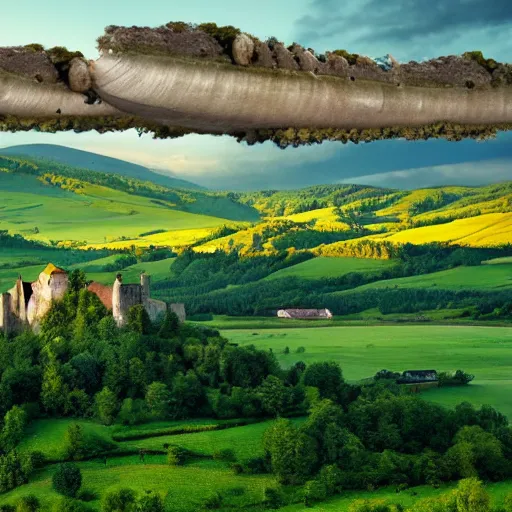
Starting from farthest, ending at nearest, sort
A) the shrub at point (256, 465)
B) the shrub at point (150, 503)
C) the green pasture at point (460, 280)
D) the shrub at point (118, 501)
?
the green pasture at point (460, 280) < the shrub at point (256, 465) < the shrub at point (118, 501) < the shrub at point (150, 503)

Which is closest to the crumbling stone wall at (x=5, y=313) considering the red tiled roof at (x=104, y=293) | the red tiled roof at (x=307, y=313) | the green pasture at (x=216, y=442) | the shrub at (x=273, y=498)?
the red tiled roof at (x=104, y=293)

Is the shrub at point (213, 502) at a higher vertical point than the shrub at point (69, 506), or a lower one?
lower

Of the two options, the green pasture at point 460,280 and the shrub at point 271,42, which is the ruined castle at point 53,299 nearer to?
the green pasture at point 460,280

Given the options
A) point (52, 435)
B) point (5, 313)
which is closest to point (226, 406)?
point (52, 435)

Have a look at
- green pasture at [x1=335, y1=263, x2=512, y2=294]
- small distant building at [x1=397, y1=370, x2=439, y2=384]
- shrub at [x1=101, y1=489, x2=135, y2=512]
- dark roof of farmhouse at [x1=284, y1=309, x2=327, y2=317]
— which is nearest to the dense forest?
shrub at [x1=101, y1=489, x2=135, y2=512]

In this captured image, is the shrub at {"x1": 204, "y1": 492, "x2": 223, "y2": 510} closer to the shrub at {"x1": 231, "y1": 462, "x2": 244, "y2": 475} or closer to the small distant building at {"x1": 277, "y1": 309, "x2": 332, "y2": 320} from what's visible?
the shrub at {"x1": 231, "y1": 462, "x2": 244, "y2": 475}

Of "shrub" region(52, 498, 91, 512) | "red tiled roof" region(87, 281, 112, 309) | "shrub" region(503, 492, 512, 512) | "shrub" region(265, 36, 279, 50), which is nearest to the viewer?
"shrub" region(265, 36, 279, 50)

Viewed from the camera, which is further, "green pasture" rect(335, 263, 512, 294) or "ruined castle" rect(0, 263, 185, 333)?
"green pasture" rect(335, 263, 512, 294)

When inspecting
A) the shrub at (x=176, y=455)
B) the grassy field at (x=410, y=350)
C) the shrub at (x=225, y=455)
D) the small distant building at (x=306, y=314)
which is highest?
the small distant building at (x=306, y=314)
